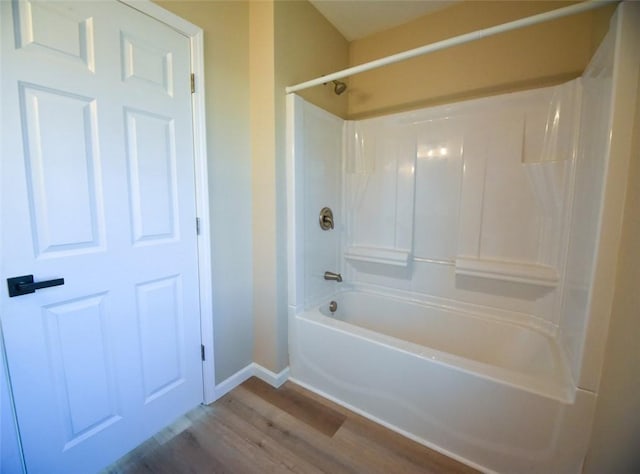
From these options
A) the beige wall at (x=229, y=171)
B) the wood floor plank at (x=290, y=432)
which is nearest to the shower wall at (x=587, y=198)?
the wood floor plank at (x=290, y=432)

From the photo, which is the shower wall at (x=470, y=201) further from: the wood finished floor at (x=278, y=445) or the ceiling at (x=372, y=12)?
the wood finished floor at (x=278, y=445)

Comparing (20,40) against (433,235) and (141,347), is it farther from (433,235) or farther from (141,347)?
(433,235)

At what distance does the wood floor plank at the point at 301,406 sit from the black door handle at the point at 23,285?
1.28 metres

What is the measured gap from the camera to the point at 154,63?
1272 millimetres

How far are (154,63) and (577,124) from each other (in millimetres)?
2221

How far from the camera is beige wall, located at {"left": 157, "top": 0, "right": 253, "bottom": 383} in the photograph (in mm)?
1513

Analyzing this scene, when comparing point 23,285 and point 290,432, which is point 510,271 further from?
point 23,285

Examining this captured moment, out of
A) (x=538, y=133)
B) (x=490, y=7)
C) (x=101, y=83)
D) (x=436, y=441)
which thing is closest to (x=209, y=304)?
(x=101, y=83)

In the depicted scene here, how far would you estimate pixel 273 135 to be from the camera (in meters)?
1.66

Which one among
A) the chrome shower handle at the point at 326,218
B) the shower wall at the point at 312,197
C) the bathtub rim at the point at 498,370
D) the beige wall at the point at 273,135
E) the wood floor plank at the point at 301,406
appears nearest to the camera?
the bathtub rim at the point at 498,370

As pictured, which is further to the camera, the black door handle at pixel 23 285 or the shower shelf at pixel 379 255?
the shower shelf at pixel 379 255

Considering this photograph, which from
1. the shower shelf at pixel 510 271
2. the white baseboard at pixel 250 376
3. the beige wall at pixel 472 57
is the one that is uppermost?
the beige wall at pixel 472 57

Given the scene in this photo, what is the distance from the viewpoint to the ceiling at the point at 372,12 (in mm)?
1826

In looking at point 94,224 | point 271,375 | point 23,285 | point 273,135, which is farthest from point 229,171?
point 271,375
